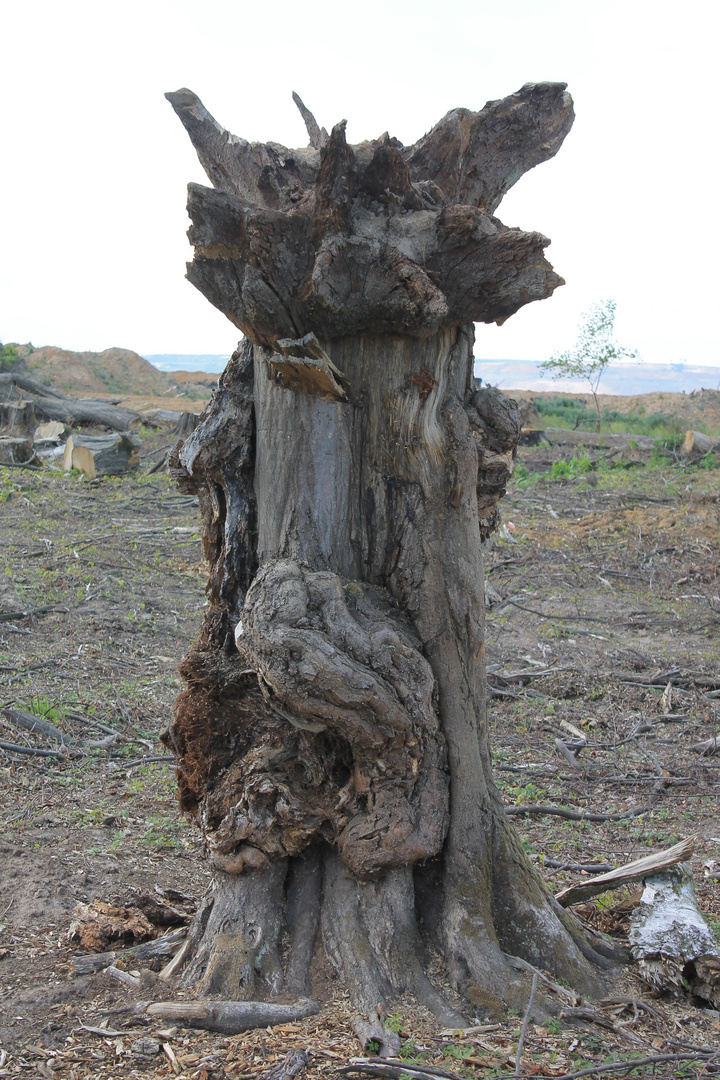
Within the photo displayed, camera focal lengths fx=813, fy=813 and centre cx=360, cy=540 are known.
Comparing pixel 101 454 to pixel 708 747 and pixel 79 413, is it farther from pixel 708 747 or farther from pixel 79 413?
pixel 708 747

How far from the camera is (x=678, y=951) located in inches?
107

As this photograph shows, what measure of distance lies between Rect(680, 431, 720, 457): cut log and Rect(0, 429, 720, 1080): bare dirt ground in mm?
4881

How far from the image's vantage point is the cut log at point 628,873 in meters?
3.01

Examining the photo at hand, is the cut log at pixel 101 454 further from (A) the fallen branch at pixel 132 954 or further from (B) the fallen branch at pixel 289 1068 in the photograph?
(B) the fallen branch at pixel 289 1068

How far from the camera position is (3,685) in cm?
582

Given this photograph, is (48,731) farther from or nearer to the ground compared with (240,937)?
nearer to the ground

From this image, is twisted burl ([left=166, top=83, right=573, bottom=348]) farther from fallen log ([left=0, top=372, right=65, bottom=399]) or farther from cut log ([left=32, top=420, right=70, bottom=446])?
fallen log ([left=0, top=372, right=65, bottom=399])

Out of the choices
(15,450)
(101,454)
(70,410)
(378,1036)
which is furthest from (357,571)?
(70,410)

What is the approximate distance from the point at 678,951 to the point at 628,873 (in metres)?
0.41

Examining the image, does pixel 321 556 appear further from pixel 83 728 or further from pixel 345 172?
pixel 83 728

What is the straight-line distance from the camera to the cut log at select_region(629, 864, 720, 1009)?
2.69m

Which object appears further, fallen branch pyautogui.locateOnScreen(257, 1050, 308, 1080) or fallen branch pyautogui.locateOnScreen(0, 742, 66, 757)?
fallen branch pyautogui.locateOnScreen(0, 742, 66, 757)

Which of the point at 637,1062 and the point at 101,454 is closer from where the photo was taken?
the point at 637,1062

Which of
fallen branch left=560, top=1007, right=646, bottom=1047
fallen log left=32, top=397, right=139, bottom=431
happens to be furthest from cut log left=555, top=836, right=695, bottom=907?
fallen log left=32, top=397, right=139, bottom=431
